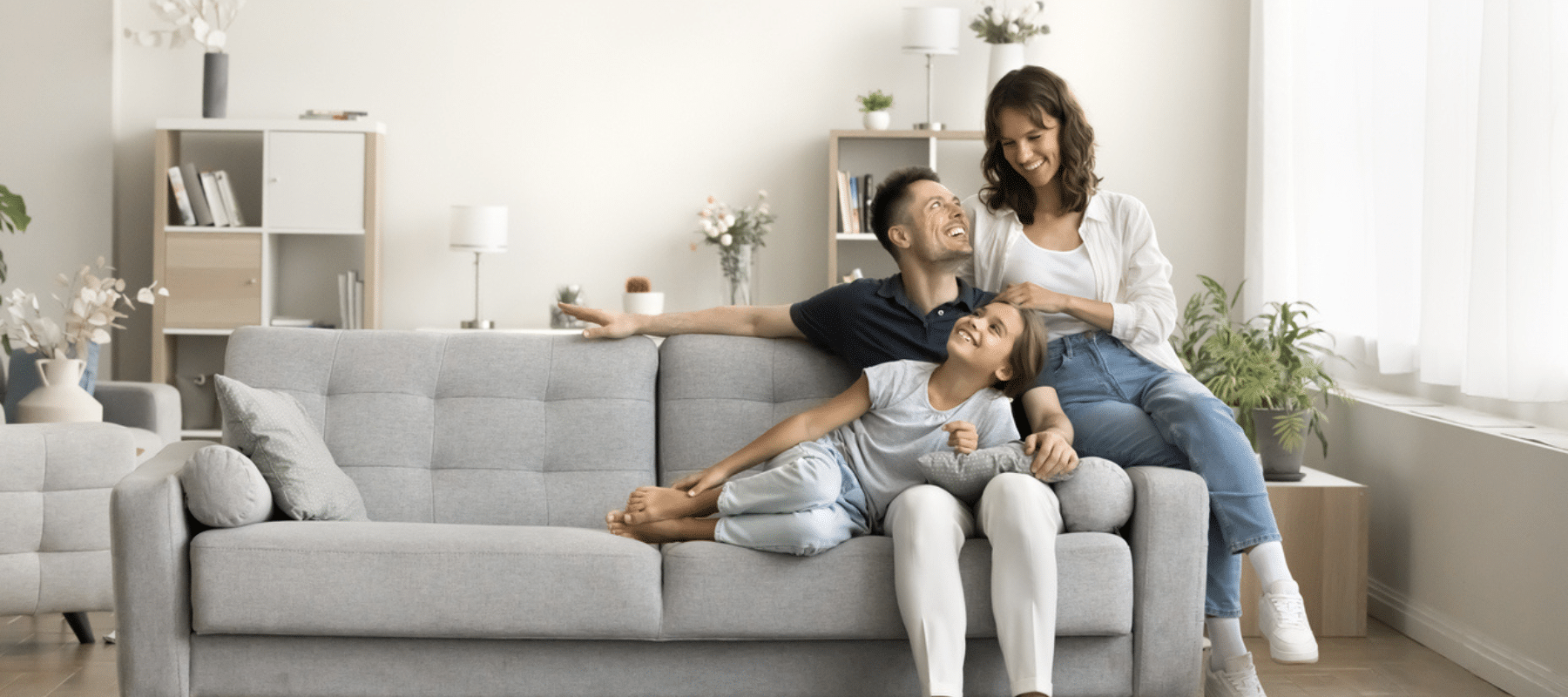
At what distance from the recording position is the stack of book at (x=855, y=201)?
4992 mm

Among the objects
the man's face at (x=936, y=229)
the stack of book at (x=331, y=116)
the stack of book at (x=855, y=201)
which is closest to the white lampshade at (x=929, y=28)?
the stack of book at (x=855, y=201)

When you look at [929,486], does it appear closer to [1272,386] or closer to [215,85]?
[1272,386]

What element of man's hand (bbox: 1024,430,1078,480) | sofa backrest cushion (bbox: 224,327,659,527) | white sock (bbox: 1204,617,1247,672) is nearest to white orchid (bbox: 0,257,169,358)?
sofa backrest cushion (bbox: 224,327,659,527)

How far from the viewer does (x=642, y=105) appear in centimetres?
524

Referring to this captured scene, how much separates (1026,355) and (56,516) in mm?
2262

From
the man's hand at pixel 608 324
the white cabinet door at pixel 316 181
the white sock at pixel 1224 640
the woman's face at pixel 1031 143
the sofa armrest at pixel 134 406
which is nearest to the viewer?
the white sock at pixel 1224 640

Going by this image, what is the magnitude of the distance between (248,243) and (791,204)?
2.17 metres

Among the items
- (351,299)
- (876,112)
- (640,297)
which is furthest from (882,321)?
(351,299)

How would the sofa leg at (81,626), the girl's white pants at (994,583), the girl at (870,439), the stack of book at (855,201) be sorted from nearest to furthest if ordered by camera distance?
the girl's white pants at (994,583)
the girl at (870,439)
the sofa leg at (81,626)
the stack of book at (855,201)

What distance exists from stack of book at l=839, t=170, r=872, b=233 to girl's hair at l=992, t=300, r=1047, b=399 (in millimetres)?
2483

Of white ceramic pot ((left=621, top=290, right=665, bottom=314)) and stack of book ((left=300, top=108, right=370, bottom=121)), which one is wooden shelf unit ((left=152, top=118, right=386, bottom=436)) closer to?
stack of book ((left=300, top=108, right=370, bottom=121))

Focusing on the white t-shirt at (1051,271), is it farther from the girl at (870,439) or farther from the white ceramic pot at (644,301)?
the white ceramic pot at (644,301)

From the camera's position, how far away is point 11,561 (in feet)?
9.52

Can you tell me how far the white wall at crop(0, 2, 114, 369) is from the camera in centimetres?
507
